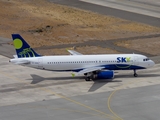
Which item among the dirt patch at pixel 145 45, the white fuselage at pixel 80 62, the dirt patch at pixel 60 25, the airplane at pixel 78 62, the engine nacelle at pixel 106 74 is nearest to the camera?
the engine nacelle at pixel 106 74

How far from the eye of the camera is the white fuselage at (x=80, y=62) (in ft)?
288

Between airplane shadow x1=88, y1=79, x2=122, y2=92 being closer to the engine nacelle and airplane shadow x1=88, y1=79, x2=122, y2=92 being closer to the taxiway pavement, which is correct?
the taxiway pavement

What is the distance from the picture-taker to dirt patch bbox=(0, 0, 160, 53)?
4897 inches

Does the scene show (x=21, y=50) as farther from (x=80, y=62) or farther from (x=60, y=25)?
(x=60, y=25)

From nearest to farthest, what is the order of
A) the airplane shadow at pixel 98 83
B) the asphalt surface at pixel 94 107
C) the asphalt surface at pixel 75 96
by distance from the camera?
the asphalt surface at pixel 94 107 → the asphalt surface at pixel 75 96 → the airplane shadow at pixel 98 83

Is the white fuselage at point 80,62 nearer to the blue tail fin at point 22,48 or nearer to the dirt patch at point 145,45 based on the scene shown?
the blue tail fin at point 22,48

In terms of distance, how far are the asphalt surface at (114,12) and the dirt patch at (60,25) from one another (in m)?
3.83

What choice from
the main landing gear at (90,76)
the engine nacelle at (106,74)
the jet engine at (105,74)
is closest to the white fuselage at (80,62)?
the main landing gear at (90,76)

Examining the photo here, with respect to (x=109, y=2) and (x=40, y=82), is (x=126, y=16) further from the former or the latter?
(x=40, y=82)

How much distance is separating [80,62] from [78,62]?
13.3 inches

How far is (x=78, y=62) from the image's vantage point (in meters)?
88.4

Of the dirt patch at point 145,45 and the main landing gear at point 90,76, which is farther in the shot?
the dirt patch at point 145,45

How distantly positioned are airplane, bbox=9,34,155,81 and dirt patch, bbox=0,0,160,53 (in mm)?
28639

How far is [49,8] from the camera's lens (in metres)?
156
